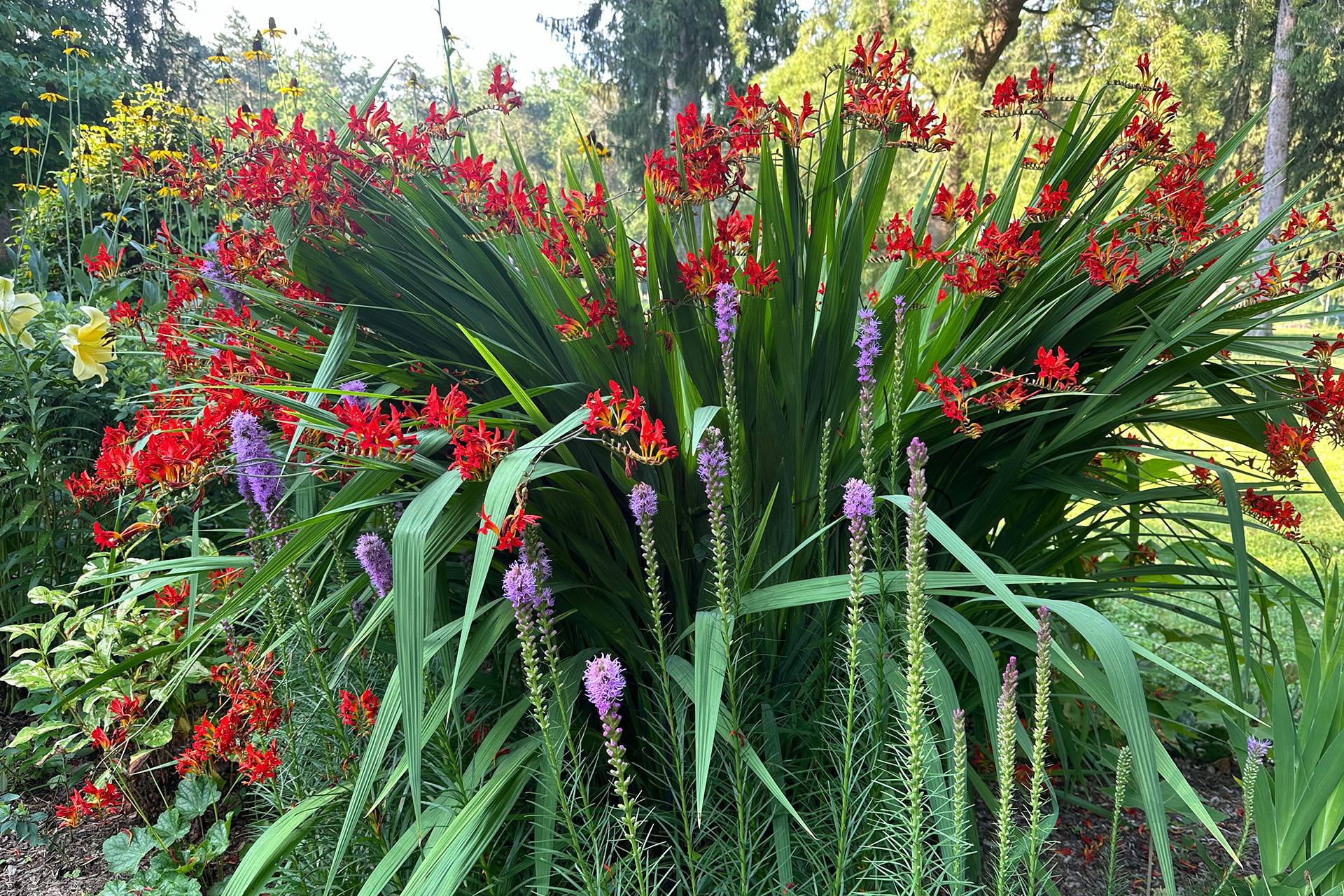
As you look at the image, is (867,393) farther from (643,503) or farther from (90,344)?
(90,344)

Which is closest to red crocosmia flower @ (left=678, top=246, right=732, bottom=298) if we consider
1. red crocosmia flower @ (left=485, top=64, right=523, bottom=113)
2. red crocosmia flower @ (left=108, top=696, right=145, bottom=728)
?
red crocosmia flower @ (left=485, top=64, right=523, bottom=113)

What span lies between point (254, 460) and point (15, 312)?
4.56 ft

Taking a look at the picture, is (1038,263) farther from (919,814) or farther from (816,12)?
(816,12)

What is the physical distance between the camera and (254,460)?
1.23 m

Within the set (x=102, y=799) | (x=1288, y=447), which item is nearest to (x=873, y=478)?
(x=1288, y=447)

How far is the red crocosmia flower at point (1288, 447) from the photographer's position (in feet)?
5.18

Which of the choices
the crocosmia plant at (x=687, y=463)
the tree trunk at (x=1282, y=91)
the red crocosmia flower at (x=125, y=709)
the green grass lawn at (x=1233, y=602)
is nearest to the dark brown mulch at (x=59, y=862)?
the crocosmia plant at (x=687, y=463)

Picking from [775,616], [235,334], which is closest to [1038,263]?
[775,616]

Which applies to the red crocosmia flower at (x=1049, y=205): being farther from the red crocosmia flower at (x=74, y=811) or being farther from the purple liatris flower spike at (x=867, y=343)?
the red crocosmia flower at (x=74, y=811)

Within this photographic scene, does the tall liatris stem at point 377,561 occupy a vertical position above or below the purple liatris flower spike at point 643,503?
below

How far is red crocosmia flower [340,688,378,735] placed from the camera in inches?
53.7

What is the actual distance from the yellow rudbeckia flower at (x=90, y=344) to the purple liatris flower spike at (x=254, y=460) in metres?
0.98

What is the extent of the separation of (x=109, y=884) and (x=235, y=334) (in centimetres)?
A: 121

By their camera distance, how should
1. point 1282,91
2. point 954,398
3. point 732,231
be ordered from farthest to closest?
point 1282,91 < point 732,231 < point 954,398
